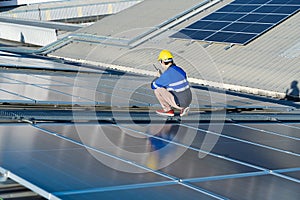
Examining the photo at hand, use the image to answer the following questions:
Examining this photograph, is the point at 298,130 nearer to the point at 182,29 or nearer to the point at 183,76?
the point at 183,76

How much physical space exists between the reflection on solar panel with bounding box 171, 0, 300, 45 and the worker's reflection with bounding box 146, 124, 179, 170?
51.6ft

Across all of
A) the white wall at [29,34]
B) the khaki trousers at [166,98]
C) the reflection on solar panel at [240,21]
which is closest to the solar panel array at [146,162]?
the khaki trousers at [166,98]

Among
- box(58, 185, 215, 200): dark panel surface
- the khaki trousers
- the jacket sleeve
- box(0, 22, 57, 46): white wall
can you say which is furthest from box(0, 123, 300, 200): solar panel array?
box(0, 22, 57, 46): white wall

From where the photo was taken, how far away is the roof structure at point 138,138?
784 centimetres

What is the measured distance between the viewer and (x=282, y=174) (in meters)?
9.18

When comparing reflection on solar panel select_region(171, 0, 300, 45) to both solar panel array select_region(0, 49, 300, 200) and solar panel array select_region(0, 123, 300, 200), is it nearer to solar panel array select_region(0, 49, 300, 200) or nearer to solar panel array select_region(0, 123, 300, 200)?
solar panel array select_region(0, 49, 300, 200)

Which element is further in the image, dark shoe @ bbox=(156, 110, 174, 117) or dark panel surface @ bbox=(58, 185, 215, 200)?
dark shoe @ bbox=(156, 110, 174, 117)

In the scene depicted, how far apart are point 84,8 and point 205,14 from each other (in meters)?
22.9

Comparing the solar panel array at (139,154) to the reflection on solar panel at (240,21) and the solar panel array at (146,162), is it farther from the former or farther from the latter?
the reflection on solar panel at (240,21)

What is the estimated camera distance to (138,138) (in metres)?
10.8

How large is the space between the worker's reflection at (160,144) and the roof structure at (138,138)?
0.02m

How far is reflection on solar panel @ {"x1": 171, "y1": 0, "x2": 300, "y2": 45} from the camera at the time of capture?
28.0 metres

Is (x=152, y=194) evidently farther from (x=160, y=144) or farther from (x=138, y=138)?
(x=138, y=138)

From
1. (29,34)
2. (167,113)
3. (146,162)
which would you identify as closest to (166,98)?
(167,113)
